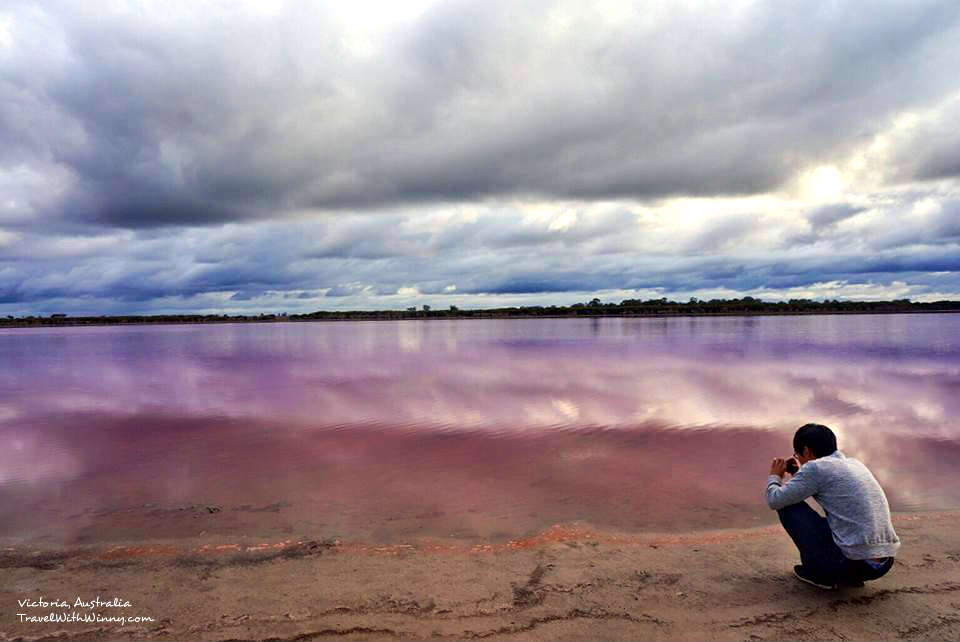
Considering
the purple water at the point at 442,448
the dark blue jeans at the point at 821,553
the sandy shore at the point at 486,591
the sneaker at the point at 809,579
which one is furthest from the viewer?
the purple water at the point at 442,448

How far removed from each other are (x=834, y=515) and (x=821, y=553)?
43 cm

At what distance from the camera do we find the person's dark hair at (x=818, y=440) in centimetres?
540

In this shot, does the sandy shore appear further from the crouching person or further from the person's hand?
the person's hand

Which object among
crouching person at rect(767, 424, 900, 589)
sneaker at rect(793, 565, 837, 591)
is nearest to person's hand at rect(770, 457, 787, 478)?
crouching person at rect(767, 424, 900, 589)

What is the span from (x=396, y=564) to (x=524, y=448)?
260 inches

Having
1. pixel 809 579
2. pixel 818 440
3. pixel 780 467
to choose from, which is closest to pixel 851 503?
pixel 818 440

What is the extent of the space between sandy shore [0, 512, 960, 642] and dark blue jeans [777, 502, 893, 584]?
0.75ft

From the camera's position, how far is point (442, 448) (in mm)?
13133

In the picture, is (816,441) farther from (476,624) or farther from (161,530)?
(161,530)

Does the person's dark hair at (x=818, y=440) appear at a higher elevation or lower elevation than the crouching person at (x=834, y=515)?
higher

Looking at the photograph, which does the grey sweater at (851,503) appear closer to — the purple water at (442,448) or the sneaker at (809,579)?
the sneaker at (809,579)

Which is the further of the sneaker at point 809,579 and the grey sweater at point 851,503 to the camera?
the sneaker at point 809,579

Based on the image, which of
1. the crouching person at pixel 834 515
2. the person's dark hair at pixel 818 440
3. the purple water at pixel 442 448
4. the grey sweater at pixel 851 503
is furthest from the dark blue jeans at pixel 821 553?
the purple water at pixel 442 448

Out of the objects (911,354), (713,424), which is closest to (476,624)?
(713,424)
